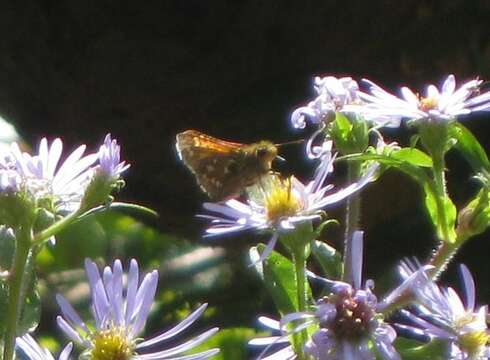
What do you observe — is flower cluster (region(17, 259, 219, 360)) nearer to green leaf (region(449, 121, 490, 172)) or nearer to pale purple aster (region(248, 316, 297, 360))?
pale purple aster (region(248, 316, 297, 360))

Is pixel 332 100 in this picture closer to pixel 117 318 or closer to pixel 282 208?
pixel 282 208

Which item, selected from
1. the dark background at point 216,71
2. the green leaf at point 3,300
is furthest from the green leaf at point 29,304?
the dark background at point 216,71

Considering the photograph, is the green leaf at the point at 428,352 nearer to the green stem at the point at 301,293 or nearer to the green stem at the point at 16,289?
the green stem at the point at 301,293

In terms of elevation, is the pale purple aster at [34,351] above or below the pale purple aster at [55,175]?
below

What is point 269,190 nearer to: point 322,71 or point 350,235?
point 350,235

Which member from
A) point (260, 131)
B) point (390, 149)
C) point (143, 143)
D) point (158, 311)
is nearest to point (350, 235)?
point (390, 149)

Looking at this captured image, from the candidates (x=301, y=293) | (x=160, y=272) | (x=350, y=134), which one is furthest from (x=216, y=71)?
(x=301, y=293)

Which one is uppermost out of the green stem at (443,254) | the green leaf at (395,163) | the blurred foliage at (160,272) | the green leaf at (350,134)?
the blurred foliage at (160,272)
